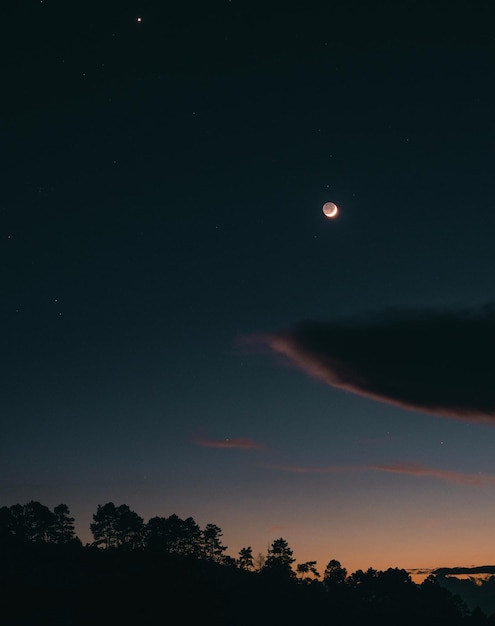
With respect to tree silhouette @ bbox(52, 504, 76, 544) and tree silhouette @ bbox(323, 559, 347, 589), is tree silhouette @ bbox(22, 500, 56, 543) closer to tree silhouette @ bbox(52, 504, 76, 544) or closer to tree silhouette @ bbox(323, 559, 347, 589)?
tree silhouette @ bbox(52, 504, 76, 544)

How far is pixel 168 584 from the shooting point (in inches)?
1790

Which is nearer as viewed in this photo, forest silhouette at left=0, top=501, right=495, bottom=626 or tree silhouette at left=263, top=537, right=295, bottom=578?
forest silhouette at left=0, top=501, right=495, bottom=626

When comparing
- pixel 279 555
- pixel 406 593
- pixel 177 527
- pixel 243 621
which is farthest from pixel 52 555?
pixel 406 593

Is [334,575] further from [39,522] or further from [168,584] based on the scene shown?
[168,584]

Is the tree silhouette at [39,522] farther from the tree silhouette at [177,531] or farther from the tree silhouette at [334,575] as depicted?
the tree silhouette at [334,575]

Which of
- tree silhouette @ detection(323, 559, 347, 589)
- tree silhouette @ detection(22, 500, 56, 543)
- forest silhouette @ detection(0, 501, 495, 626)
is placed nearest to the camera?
forest silhouette @ detection(0, 501, 495, 626)

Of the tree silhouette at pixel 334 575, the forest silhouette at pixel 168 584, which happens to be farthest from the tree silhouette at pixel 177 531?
the tree silhouette at pixel 334 575

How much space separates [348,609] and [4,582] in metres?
74.7

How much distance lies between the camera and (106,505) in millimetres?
128500

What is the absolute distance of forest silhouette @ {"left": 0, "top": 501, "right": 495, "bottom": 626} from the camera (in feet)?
149

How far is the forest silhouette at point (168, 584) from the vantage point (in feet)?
149

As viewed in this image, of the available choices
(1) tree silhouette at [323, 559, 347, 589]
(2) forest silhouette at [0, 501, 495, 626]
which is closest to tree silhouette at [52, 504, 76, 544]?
(2) forest silhouette at [0, 501, 495, 626]

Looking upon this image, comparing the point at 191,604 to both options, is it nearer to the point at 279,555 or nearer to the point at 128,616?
the point at 128,616

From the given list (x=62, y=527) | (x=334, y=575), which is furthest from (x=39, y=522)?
(x=334, y=575)
